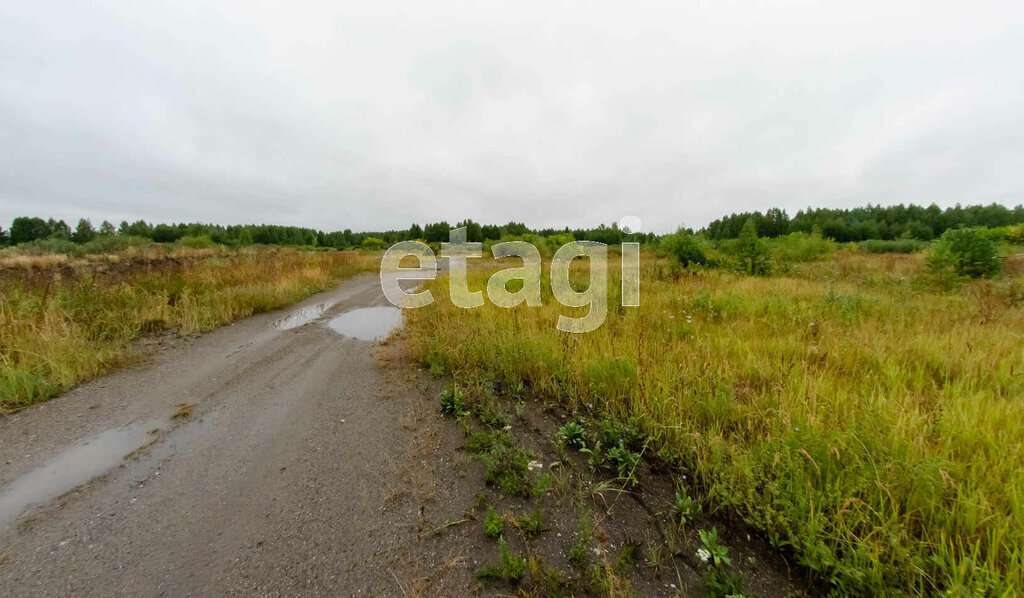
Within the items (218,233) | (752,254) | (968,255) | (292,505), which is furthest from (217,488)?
(218,233)

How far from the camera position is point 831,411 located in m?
2.48

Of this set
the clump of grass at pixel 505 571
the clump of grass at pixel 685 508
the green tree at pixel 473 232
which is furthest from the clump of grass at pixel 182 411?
the green tree at pixel 473 232

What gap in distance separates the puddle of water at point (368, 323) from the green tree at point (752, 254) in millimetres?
14141

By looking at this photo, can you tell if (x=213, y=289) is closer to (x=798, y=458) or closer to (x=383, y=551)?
(x=383, y=551)

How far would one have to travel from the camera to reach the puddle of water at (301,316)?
6.81 metres

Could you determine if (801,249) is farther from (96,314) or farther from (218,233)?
(218,233)

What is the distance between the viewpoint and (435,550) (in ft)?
5.98

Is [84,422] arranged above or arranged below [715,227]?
below

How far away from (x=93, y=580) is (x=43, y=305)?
21.7 feet

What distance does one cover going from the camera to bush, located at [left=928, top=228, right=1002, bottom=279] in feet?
27.5

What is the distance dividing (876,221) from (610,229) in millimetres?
57950

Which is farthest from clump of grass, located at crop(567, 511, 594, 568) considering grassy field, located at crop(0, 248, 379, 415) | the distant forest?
the distant forest

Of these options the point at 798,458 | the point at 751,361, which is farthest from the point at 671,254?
the point at 798,458

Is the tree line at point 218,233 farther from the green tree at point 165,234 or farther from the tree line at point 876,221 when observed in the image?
the tree line at point 876,221
